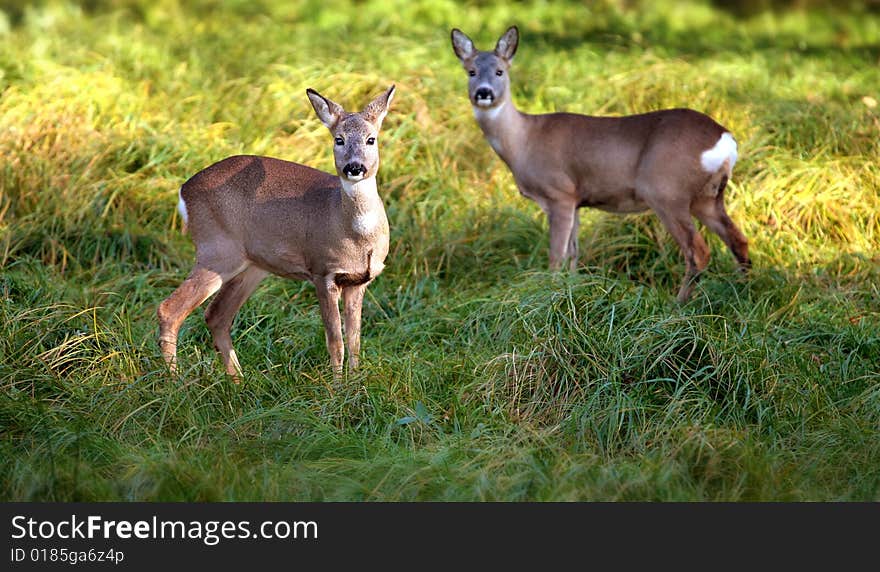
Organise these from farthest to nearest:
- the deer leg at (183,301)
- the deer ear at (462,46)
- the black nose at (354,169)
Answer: the deer ear at (462,46) → the deer leg at (183,301) → the black nose at (354,169)

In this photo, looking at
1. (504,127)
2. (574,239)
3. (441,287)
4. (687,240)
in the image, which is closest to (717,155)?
(687,240)

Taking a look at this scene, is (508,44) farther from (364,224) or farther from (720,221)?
(364,224)

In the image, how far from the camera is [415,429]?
4633 millimetres

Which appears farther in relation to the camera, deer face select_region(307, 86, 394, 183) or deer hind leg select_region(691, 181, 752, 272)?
deer hind leg select_region(691, 181, 752, 272)

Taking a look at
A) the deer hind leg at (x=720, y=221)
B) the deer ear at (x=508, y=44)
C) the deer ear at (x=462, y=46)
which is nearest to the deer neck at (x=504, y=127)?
the deer ear at (x=508, y=44)

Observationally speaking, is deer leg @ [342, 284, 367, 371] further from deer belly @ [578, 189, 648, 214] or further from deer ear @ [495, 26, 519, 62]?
deer ear @ [495, 26, 519, 62]

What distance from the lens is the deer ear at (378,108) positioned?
17.2 ft

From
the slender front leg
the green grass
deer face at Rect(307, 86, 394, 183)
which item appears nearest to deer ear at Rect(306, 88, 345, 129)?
deer face at Rect(307, 86, 394, 183)

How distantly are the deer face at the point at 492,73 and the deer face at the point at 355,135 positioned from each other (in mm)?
1811

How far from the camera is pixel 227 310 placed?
219 inches

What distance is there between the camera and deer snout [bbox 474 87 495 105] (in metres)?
7.02

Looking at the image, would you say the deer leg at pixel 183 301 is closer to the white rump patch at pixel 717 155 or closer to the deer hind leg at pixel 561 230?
the deer hind leg at pixel 561 230

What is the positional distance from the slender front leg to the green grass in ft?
0.77

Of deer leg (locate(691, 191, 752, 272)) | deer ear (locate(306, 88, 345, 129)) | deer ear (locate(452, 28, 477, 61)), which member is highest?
deer ear (locate(306, 88, 345, 129))
